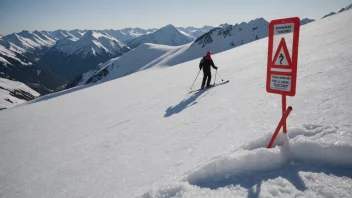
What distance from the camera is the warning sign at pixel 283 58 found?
3.69 metres

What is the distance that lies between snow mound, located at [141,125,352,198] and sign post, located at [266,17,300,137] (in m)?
0.53

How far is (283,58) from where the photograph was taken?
3.91 metres

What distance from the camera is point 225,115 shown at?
6.65 metres

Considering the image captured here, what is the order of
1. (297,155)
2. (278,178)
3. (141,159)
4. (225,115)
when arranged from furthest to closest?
1. (225,115)
2. (141,159)
3. (297,155)
4. (278,178)

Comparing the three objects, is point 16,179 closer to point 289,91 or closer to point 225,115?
point 225,115

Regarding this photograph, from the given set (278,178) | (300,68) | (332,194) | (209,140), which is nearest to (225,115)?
(209,140)

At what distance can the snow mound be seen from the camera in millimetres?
3127

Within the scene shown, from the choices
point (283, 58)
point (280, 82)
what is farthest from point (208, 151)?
point (283, 58)

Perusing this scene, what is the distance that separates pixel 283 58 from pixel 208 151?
2.27 metres

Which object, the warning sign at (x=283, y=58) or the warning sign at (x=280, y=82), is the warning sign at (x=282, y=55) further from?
the warning sign at (x=280, y=82)

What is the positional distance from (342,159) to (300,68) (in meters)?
7.18

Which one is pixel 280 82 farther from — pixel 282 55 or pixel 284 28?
pixel 284 28

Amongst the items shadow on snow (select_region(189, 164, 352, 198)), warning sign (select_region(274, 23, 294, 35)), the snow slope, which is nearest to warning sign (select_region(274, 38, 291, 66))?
warning sign (select_region(274, 23, 294, 35))

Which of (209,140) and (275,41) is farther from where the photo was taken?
(209,140)
